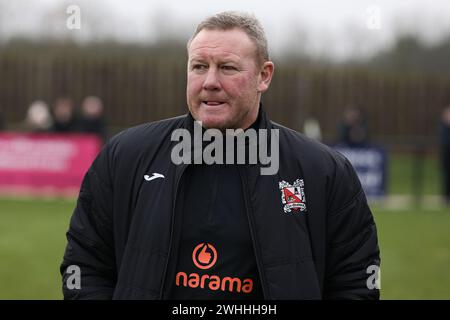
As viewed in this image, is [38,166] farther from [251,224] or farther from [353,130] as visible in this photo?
[251,224]

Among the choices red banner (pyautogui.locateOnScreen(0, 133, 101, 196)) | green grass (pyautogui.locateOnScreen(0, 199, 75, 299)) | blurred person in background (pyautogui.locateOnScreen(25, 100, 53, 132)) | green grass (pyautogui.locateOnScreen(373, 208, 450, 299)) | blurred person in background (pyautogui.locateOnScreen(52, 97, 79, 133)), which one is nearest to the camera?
green grass (pyautogui.locateOnScreen(0, 199, 75, 299))

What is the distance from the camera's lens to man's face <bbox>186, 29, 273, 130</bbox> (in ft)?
11.8

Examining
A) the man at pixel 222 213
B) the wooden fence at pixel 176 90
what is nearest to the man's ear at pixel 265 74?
the man at pixel 222 213

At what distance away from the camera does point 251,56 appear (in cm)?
369

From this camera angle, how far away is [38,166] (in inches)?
739

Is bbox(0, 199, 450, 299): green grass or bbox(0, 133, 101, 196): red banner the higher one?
bbox(0, 133, 101, 196): red banner

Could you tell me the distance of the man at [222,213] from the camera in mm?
3551

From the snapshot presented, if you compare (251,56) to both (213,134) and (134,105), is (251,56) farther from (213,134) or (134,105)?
(134,105)

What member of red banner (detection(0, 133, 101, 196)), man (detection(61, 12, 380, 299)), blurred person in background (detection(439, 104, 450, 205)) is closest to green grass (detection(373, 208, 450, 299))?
blurred person in background (detection(439, 104, 450, 205))

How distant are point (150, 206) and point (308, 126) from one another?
90.4 ft

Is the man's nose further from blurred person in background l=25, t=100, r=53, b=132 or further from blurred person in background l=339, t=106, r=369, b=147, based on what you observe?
blurred person in background l=25, t=100, r=53, b=132

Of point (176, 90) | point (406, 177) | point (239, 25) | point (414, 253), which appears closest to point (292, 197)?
point (239, 25)

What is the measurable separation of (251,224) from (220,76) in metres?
0.65

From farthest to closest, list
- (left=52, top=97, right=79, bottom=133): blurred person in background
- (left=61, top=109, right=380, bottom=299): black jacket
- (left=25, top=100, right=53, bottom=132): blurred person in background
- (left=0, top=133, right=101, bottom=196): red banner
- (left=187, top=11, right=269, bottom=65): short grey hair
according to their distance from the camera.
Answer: (left=25, top=100, right=53, bottom=132): blurred person in background → (left=52, top=97, right=79, bottom=133): blurred person in background → (left=0, top=133, right=101, bottom=196): red banner → (left=187, top=11, right=269, bottom=65): short grey hair → (left=61, top=109, right=380, bottom=299): black jacket
